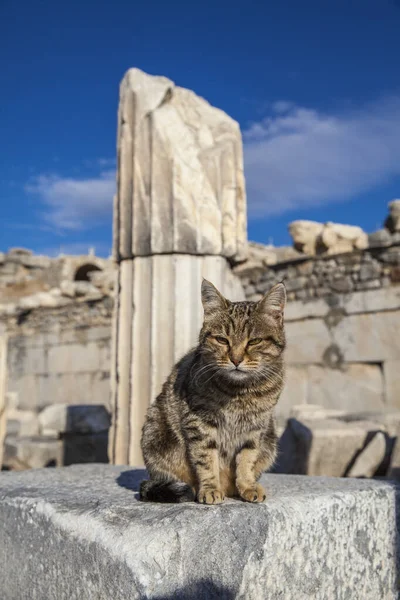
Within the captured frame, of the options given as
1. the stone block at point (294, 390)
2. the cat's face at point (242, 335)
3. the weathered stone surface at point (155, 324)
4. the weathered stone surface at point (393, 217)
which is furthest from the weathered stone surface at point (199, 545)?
the weathered stone surface at point (393, 217)

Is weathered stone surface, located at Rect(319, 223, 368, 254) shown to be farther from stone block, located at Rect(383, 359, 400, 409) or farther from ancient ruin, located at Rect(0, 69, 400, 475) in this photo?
stone block, located at Rect(383, 359, 400, 409)

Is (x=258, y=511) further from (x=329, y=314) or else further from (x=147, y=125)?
(x=329, y=314)

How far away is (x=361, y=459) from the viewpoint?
5.34m

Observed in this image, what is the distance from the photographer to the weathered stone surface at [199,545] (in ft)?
5.61

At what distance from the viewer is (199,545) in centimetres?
175

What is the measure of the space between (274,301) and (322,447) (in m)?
3.48

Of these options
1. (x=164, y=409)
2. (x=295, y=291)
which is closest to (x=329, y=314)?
(x=295, y=291)

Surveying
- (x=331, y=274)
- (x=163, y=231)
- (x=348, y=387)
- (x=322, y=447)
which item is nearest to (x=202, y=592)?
(x=163, y=231)

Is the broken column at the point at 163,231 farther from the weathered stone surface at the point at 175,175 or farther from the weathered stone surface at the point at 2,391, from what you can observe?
the weathered stone surface at the point at 2,391

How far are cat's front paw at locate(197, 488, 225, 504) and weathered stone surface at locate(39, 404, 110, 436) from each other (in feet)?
20.7

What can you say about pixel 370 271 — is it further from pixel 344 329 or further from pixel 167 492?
pixel 167 492

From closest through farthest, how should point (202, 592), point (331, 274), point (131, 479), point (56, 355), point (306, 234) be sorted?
point (202, 592), point (131, 479), point (331, 274), point (306, 234), point (56, 355)

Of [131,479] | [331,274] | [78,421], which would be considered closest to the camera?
[131,479]

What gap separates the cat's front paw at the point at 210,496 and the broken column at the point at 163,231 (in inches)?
99.1
